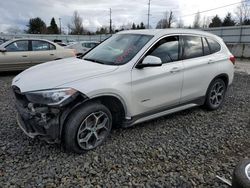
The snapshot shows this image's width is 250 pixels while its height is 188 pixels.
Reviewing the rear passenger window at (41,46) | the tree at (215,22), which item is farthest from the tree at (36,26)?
the rear passenger window at (41,46)

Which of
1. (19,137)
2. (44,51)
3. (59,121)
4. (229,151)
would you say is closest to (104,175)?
(59,121)

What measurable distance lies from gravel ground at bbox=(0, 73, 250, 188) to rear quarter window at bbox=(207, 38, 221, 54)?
55.7 inches

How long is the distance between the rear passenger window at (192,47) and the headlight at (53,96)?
7.52 feet

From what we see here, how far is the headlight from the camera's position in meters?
3.04

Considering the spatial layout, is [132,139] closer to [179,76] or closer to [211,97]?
[179,76]

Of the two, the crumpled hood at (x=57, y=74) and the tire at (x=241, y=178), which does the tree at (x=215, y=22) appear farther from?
the tire at (x=241, y=178)

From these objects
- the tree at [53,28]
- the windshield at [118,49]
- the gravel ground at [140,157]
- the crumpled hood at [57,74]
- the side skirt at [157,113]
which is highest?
the tree at [53,28]

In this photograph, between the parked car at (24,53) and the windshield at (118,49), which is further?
the parked car at (24,53)

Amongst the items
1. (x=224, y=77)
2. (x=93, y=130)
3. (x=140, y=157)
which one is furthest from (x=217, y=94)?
(x=93, y=130)

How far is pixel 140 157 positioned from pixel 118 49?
1784 mm

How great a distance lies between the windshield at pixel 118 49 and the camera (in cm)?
387

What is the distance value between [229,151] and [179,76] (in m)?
1.41

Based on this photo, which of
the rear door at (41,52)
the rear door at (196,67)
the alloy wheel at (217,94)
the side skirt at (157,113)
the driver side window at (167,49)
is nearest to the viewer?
the side skirt at (157,113)

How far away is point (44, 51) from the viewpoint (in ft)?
31.4
